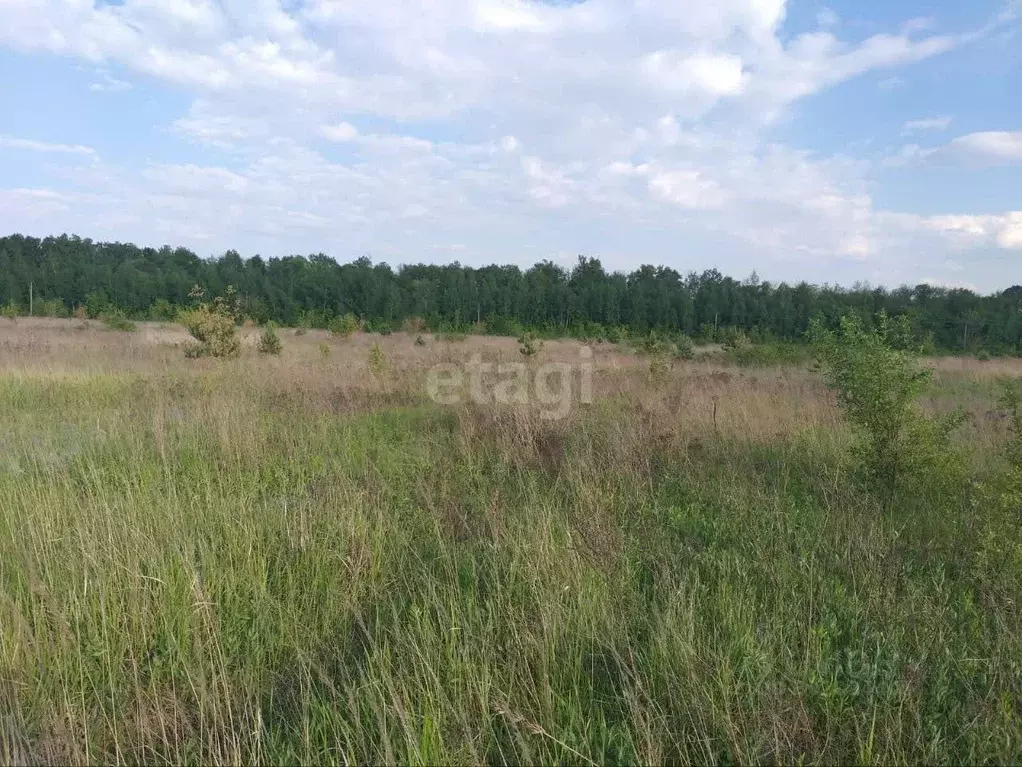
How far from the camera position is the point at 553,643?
7.70ft

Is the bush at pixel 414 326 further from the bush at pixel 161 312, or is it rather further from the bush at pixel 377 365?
the bush at pixel 377 365

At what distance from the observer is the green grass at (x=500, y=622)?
1969 millimetres

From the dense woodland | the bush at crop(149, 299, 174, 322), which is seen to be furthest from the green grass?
the bush at crop(149, 299, 174, 322)

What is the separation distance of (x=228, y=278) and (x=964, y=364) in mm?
52284

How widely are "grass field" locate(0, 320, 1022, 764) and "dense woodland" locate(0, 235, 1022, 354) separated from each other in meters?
33.4

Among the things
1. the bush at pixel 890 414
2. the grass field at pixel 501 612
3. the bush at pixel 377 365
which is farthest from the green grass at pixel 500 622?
the bush at pixel 377 365

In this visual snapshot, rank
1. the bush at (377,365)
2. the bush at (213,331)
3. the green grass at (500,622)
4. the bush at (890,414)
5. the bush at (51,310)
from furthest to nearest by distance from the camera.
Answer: the bush at (51,310) → the bush at (213,331) → the bush at (377,365) → the bush at (890,414) → the green grass at (500,622)

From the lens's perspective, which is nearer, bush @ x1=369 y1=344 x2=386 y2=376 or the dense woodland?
bush @ x1=369 y1=344 x2=386 y2=376

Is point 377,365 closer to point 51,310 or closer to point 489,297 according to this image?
point 489,297

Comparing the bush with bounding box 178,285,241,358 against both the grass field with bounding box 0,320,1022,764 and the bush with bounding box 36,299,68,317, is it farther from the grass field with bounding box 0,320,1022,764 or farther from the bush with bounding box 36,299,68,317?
the bush with bounding box 36,299,68,317

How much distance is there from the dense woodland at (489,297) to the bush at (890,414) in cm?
3171

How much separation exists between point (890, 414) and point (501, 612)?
3825 mm

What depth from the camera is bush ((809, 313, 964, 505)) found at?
4.46m

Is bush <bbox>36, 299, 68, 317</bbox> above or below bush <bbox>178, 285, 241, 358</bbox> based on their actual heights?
above
